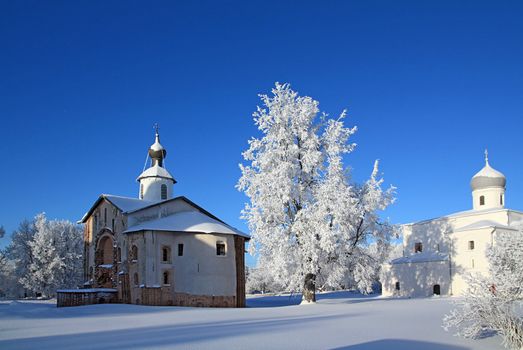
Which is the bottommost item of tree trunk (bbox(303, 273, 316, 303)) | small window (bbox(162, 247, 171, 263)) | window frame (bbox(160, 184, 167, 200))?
tree trunk (bbox(303, 273, 316, 303))

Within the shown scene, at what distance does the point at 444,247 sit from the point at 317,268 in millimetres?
22002

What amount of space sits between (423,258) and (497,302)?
34.5 metres

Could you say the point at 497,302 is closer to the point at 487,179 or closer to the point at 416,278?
the point at 416,278

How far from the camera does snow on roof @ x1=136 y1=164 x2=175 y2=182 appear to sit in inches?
1726

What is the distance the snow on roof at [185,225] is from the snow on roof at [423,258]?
61.4ft

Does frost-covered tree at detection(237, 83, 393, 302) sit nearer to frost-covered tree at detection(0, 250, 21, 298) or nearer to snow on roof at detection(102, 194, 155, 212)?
snow on roof at detection(102, 194, 155, 212)

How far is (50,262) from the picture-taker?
169 ft

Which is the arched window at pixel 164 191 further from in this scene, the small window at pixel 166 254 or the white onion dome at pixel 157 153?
the small window at pixel 166 254

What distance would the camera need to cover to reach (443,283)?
44.1m

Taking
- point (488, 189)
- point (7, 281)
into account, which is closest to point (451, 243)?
point (488, 189)

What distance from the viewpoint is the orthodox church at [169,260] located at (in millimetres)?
33281

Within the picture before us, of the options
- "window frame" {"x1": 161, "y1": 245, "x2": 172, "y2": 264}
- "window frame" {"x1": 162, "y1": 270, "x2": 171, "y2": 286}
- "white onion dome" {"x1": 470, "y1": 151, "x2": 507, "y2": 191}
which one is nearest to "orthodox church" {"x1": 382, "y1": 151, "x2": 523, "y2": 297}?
"white onion dome" {"x1": 470, "y1": 151, "x2": 507, "y2": 191}

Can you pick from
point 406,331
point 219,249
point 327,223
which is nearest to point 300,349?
point 406,331

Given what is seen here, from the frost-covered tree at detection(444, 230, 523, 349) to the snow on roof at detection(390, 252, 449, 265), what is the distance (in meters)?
31.9
